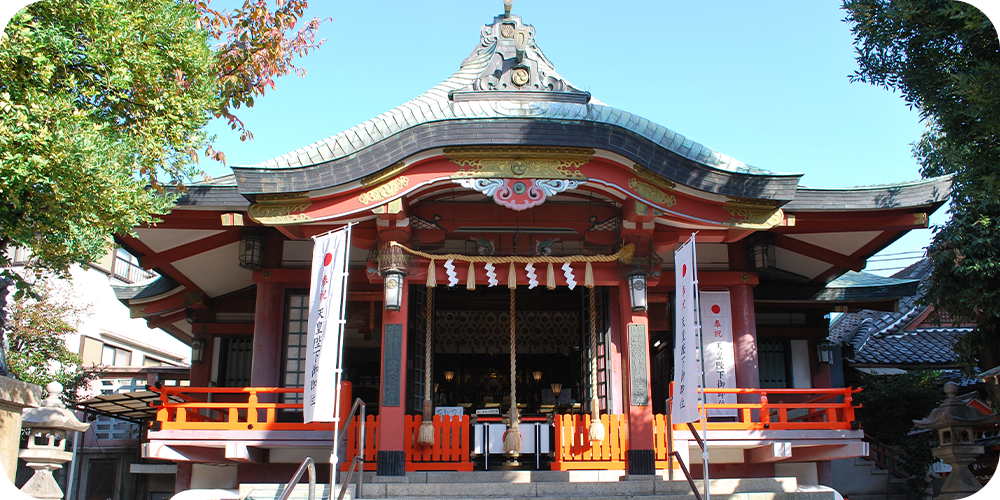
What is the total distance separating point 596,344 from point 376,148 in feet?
13.9

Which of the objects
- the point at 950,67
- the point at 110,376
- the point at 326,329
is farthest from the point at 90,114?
the point at 110,376

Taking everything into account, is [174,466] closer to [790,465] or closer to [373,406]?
[373,406]

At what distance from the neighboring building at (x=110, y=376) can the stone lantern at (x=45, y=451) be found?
291 inches

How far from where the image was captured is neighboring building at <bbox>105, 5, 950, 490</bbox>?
30.7ft

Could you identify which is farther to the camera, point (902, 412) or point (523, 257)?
point (902, 412)

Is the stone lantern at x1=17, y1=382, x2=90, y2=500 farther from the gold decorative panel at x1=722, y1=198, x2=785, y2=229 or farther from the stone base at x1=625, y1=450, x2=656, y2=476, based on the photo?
the gold decorative panel at x1=722, y1=198, x2=785, y2=229

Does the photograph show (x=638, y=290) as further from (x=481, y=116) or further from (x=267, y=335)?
(x=267, y=335)

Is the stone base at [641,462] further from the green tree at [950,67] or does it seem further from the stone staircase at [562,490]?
the green tree at [950,67]

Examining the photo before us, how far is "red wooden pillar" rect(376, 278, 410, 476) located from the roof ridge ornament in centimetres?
362

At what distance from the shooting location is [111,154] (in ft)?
17.5

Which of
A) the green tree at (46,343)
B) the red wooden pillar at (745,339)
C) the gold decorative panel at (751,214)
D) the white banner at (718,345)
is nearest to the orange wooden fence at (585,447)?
the white banner at (718,345)

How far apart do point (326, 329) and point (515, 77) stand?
546 cm

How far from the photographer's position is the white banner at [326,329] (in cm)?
798

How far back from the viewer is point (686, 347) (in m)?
8.29
